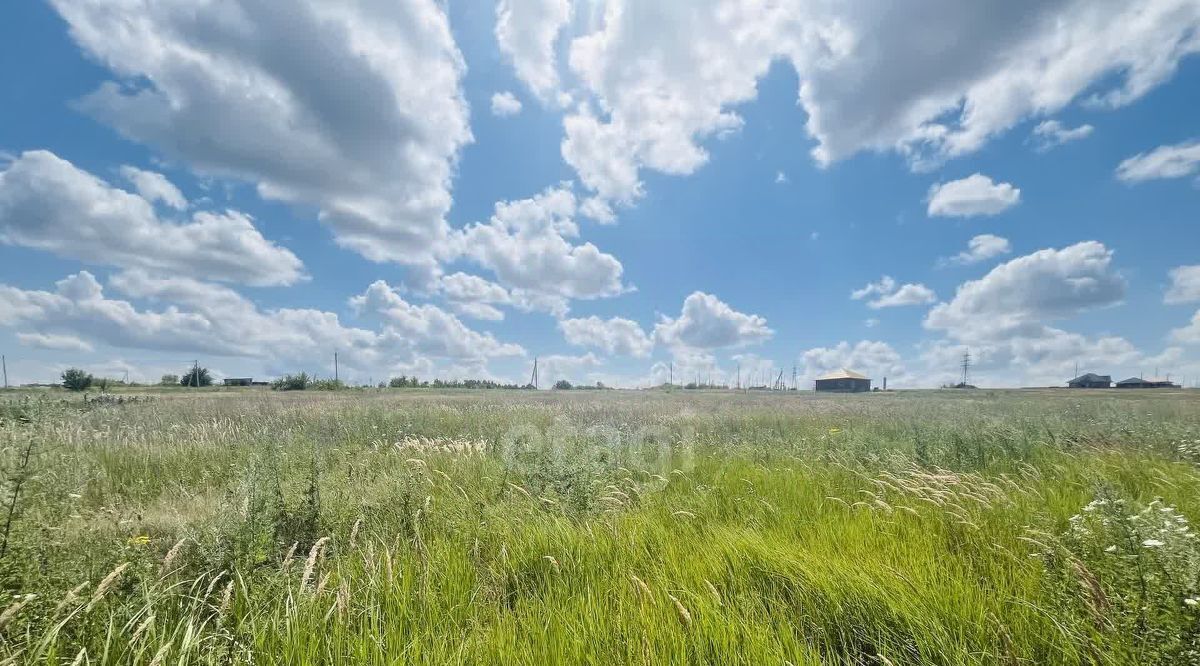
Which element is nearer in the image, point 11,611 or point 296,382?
point 11,611

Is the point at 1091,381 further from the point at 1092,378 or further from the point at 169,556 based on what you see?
the point at 169,556

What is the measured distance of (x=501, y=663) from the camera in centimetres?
196

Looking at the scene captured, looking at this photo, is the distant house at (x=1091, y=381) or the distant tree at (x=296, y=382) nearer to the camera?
the distant tree at (x=296, y=382)

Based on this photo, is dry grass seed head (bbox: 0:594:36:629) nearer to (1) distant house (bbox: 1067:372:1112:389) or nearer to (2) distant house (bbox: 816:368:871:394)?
(2) distant house (bbox: 816:368:871:394)

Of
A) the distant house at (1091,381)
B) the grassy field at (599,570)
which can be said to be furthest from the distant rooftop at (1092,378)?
the grassy field at (599,570)

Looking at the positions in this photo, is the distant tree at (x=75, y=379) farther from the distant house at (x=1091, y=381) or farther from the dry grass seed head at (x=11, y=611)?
the distant house at (x=1091, y=381)

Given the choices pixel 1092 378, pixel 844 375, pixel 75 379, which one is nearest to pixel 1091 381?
pixel 1092 378

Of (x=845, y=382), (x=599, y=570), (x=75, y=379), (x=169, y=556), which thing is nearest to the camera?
(x=169, y=556)

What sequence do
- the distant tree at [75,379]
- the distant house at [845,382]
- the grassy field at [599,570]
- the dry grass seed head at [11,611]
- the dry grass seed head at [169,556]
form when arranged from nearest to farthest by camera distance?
1. the dry grass seed head at [11,611]
2. the grassy field at [599,570]
3. the dry grass seed head at [169,556]
4. the distant tree at [75,379]
5. the distant house at [845,382]

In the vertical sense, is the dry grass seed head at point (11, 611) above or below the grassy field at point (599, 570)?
above

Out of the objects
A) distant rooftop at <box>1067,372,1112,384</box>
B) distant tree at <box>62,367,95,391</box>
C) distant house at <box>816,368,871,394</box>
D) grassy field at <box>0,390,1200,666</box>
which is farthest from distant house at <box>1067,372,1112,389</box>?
distant tree at <box>62,367,95,391</box>

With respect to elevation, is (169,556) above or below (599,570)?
above

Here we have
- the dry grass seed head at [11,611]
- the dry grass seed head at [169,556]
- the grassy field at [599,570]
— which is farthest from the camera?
the dry grass seed head at [169,556]

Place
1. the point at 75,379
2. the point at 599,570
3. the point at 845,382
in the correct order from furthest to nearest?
the point at 845,382, the point at 75,379, the point at 599,570
